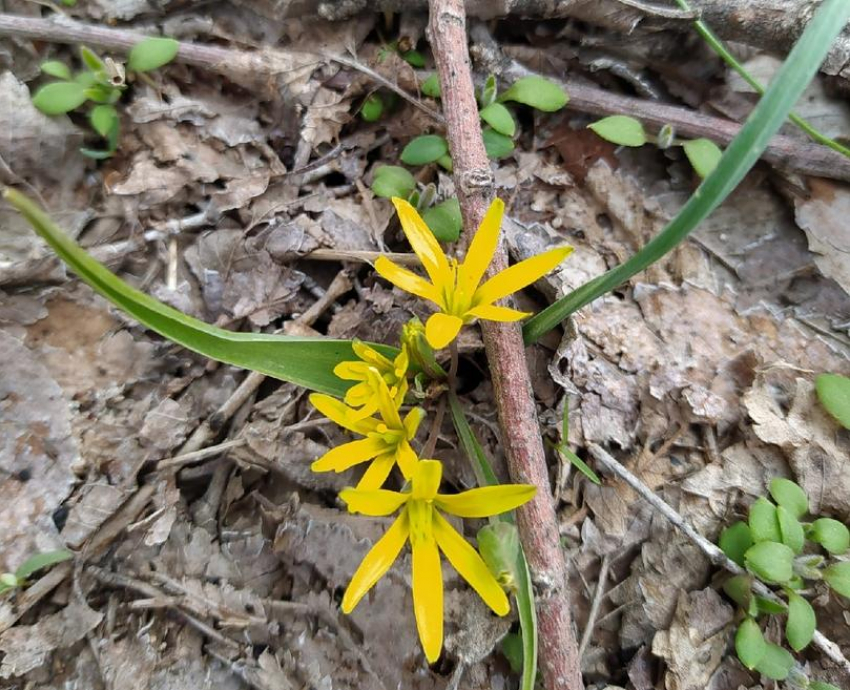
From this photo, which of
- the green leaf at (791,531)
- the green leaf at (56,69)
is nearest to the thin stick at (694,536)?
the green leaf at (791,531)

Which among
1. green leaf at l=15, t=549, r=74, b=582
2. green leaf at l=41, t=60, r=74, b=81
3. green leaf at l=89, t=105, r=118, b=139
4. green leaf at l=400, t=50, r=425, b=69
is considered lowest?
green leaf at l=15, t=549, r=74, b=582

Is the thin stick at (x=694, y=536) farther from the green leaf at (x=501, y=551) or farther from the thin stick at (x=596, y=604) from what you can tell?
the green leaf at (x=501, y=551)

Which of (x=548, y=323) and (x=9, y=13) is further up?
(x=9, y=13)

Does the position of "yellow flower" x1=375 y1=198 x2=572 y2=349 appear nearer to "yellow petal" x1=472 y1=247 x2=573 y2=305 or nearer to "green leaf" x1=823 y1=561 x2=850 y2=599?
"yellow petal" x1=472 y1=247 x2=573 y2=305

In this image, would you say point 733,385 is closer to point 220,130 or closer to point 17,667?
Result: point 220,130

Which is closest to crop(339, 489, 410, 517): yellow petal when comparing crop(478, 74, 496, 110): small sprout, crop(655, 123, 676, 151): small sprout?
crop(478, 74, 496, 110): small sprout

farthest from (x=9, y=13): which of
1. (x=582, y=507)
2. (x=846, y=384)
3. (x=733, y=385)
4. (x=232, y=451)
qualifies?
(x=846, y=384)

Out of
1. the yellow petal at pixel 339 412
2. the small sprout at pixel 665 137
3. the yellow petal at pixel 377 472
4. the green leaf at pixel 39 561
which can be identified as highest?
the small sprout at pixel 665 137
